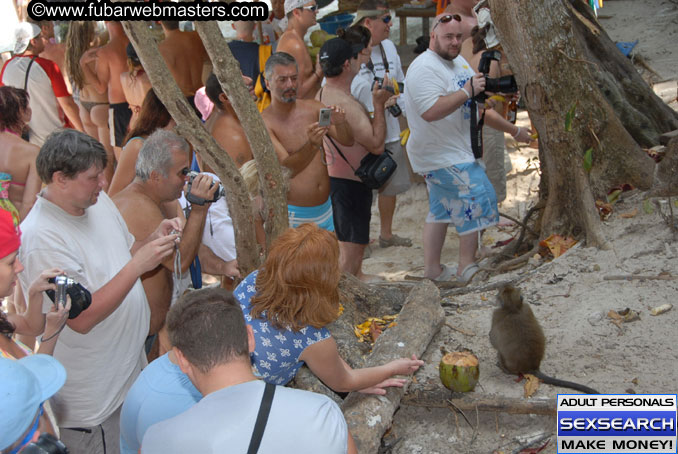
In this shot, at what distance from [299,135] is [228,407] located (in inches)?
148

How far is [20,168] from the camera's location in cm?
459

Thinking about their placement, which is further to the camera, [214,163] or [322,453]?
[214,163]

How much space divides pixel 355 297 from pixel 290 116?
1667mm

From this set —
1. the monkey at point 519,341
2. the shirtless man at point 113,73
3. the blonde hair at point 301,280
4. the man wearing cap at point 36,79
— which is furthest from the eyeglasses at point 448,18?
the man wearing cap at point 36,79

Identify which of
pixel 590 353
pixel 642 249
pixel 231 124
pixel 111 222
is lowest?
pixel 590 353

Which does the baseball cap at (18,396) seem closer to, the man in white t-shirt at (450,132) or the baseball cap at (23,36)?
the man in white t-shirt at (450,132)

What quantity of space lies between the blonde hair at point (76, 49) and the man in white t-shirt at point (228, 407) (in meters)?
5.95

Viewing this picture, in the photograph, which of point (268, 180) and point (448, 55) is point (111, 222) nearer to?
point (268, 180)

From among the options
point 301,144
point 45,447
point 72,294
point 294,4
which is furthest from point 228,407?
point 294,4

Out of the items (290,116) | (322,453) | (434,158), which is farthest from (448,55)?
(322,453)

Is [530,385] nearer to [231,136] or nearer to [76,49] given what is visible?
[231,136]

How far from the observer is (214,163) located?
13.0 feet

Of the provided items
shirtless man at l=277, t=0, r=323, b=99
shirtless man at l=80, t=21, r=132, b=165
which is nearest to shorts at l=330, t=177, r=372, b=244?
shirtless man at l=277, t=0, r=323, b=99

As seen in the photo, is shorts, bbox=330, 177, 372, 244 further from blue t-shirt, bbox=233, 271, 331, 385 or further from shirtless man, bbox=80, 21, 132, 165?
blue t-shirt, bbox=233, 271, 331, 385
